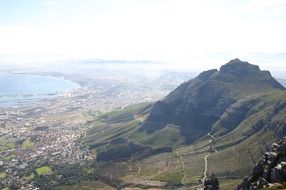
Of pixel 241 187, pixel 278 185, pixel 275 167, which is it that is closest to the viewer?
pixel 278 185

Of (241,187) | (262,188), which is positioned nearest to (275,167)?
(262,188)

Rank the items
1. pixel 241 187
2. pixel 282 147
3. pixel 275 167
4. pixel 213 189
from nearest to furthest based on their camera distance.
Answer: pixel 275 167 < pixel 282 147 < pixel 241 187 < pixel 213 189

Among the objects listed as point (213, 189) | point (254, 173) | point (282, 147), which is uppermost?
point (282, 147)

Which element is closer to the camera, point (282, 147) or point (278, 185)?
point (278, 185)

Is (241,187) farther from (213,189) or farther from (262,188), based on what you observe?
(262,188)

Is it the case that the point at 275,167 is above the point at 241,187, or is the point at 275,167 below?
above

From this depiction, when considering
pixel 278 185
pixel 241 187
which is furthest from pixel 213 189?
pixel 278 185
